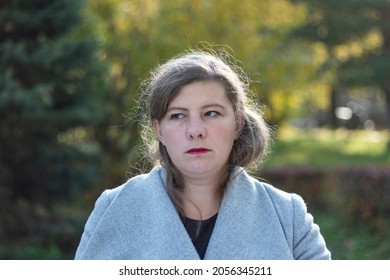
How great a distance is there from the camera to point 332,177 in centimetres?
915

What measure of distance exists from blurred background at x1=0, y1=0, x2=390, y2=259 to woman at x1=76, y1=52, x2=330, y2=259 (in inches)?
29.3

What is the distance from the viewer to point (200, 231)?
2.44 m

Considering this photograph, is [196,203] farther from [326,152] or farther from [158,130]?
[326,152]

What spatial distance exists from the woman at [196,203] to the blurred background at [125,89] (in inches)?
29.3

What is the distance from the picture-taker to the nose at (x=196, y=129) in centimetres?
235

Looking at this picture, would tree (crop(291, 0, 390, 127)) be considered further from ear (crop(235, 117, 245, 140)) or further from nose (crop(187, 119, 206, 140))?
nose (crop(187, 119, 206, 140))

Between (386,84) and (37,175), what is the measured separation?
815 centimetres

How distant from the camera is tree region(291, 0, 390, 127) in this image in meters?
14.8

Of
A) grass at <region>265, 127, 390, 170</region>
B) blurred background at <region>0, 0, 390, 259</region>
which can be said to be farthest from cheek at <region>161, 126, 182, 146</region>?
grass at <region>265, 127, 390, 170</region>

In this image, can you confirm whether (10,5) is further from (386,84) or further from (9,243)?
(386,84)

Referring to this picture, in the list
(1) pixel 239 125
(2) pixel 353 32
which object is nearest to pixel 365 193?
(1) pixel 239 125

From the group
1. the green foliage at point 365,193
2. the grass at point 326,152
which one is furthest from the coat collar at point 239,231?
the grass at point 326,152

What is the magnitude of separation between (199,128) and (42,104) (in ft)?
21.9

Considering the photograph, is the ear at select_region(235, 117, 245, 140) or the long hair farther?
the ear at select_region(235, 117, 245, 140)
